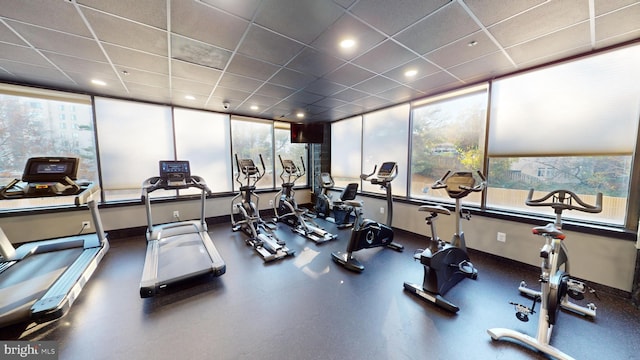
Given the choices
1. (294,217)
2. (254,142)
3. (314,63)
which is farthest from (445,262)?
(254,142)

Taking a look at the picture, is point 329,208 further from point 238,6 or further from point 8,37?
point 8,37

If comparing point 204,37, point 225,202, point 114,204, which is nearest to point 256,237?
point 225,202

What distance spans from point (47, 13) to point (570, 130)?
19.0ft

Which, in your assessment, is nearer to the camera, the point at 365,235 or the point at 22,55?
the point at 22,55

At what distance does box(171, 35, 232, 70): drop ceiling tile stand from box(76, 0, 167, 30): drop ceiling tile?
292 millimetres

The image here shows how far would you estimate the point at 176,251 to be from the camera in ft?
10.3

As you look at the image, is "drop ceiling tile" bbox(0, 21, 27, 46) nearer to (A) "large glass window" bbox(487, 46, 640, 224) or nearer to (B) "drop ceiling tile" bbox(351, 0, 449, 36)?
(B) "drop ceiling tile" bbox(351, 0, 449, 36)

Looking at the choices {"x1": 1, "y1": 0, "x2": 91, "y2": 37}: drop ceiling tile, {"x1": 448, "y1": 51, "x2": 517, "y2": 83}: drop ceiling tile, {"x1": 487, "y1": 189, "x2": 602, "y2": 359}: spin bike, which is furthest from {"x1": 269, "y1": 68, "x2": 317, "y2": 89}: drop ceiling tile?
{"x1": 487, "y1": 189, "x2": 602, "y2": 359}: spin bike

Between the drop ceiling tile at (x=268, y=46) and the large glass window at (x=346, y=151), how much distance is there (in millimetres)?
3497

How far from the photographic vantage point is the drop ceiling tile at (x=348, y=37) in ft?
6.54

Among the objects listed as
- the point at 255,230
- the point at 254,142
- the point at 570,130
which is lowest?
the point at 255,230

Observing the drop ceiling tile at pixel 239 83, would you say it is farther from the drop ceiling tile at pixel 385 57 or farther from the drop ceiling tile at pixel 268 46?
the drop ceiling tile at pixel 385 57

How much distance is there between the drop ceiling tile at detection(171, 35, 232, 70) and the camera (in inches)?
90.2

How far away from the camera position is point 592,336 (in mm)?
1866
